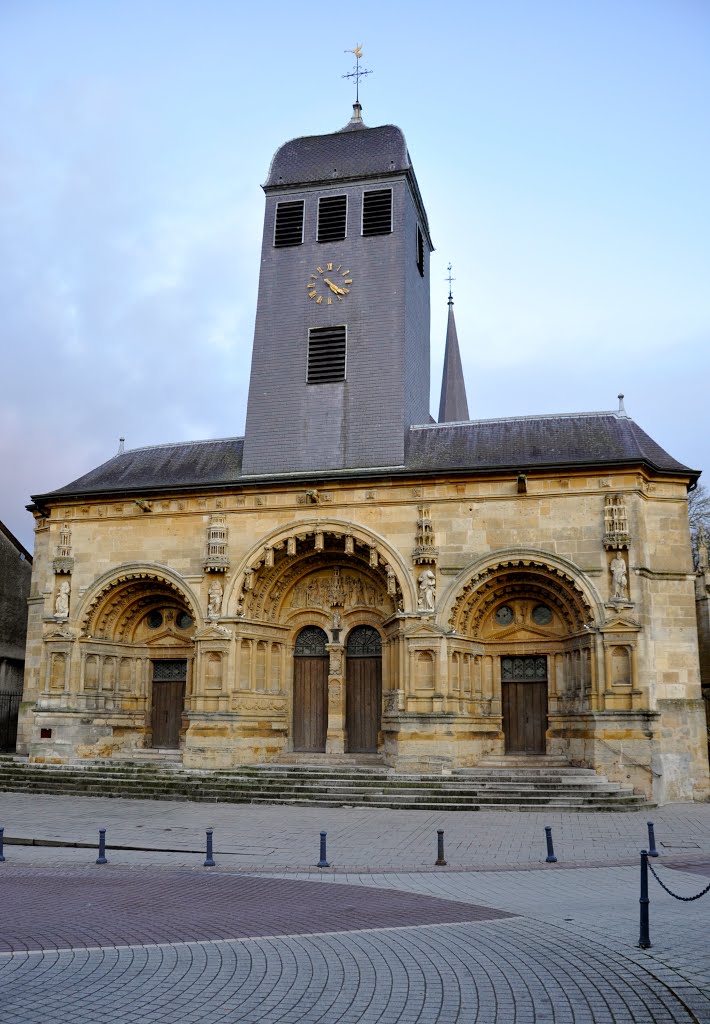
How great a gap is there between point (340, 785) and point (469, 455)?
797 centimetres

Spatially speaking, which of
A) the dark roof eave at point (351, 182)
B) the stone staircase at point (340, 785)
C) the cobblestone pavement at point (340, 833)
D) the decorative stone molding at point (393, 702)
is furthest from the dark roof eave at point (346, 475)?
the dark roof eave at point (351, 182)

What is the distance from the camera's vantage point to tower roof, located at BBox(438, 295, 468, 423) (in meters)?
38.8

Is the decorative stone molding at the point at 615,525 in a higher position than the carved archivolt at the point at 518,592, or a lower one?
higher

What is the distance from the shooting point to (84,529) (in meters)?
23.5

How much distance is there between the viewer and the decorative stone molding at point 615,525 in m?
19.8

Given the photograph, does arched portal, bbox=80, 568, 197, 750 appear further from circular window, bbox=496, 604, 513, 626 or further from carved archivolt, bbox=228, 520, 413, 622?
circular window, bbox=496, 604, 513, 626

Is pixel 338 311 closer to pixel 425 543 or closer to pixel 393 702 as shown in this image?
pixel 425 543

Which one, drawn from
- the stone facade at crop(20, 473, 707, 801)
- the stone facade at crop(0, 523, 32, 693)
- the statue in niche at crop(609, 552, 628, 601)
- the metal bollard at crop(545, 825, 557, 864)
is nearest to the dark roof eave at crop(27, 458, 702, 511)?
the stone facade at crop(20, 473, 707, 801)

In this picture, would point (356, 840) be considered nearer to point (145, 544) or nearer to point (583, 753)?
point (583, 753)

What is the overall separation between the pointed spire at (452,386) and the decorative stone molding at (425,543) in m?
17.3

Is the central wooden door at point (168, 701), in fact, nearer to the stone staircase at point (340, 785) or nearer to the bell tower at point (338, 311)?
the stone staircase at point (340, 785)

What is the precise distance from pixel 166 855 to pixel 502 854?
4.41m

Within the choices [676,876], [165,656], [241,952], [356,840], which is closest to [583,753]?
[356,840]

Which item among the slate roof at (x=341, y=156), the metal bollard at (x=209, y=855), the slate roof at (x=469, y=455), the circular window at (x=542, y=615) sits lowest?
the metal bollard at (x=209, y=855)
